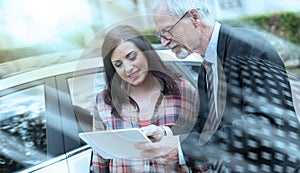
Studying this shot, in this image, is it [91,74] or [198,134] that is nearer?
[198,134]

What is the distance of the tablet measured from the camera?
3.45 ft

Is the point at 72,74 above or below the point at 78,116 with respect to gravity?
above

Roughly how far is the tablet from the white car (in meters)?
0.15

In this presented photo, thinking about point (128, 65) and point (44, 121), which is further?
point (44, 121)

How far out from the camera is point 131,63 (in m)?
1.04

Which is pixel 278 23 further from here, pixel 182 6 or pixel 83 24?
pixel 83 24

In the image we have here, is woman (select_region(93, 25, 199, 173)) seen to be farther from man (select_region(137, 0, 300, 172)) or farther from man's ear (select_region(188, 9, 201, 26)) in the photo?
man's ear (select_region(188, 9, 201, 26))

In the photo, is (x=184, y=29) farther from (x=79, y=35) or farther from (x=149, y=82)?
Answer: (x=79, y=35)

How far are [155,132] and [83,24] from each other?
48 centimetres

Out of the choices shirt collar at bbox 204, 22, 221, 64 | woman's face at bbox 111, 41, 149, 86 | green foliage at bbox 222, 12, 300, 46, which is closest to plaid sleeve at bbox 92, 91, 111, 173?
woman's face at bbox 111, 41, 149, 86

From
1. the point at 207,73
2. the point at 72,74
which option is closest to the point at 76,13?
the point at 72,74

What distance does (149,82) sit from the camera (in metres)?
1.07

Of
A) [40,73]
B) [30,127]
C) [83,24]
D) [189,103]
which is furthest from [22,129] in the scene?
[189,103]

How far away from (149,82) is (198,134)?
217 millimetres
